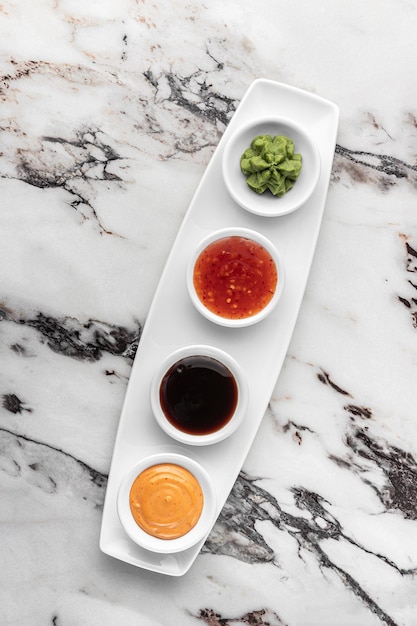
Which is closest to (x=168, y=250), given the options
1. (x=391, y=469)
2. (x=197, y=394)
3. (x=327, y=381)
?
(x=197, y=394)

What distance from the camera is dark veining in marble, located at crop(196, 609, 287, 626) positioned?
7.47 ft

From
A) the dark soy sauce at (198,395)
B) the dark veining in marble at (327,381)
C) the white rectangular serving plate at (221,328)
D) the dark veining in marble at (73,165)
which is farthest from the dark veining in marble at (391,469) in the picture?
the dark veining in marble at (73,165)

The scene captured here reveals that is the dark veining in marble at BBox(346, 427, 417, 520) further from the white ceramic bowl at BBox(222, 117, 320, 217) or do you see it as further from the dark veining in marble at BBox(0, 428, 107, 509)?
the dark veining in marble at BBox(0, 428, 107, 509)

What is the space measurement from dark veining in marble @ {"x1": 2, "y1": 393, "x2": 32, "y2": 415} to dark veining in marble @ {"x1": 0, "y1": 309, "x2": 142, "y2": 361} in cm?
24

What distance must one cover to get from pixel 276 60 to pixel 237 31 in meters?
0.18

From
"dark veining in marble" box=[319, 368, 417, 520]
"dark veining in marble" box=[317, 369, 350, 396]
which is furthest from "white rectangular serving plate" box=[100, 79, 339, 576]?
"dark veining in marble" box=[319, 368, 417, 520]

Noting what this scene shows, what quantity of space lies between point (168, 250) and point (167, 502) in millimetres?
895

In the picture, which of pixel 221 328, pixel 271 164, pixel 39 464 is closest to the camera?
pixel 271 164

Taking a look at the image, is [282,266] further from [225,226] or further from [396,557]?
[396,557]

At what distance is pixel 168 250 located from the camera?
7.48 ft

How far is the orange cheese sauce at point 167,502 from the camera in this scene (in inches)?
83.4

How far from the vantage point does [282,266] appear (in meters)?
2.10

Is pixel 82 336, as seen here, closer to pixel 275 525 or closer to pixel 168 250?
pixel 168 250

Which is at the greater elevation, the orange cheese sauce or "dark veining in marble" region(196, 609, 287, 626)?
the orange cheese sauce
